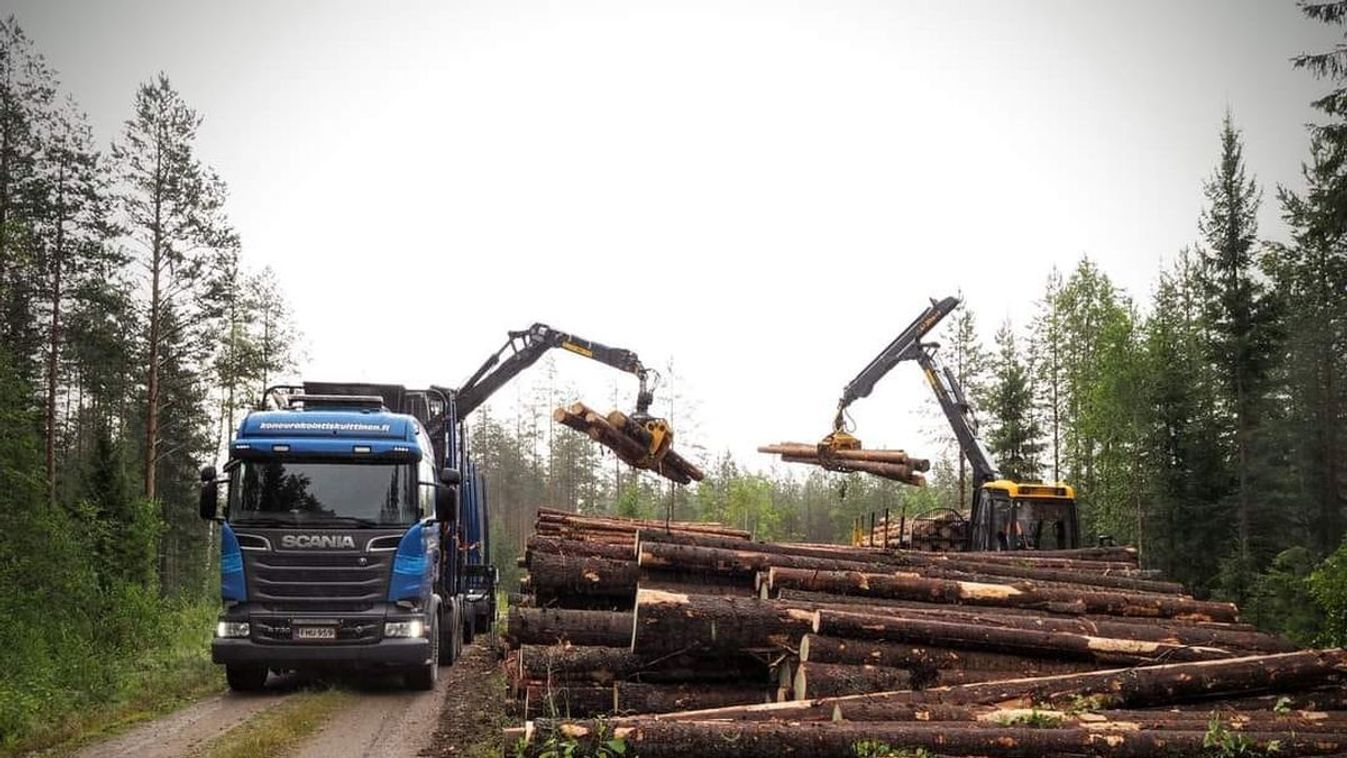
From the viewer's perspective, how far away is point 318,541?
11461mm

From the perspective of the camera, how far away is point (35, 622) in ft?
48.4

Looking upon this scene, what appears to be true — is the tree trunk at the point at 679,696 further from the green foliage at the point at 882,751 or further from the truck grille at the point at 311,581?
the truck grille at the point at 311,581

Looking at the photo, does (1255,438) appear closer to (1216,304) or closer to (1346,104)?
(1216,304)

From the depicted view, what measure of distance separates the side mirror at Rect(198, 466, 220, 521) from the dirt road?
234 cm

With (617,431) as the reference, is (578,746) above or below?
below

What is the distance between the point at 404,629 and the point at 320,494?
200cm

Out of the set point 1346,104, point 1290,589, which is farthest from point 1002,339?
point 1346,104

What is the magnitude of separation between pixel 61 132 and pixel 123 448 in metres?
Result: 10.5

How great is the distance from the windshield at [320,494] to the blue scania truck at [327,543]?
0.5 inches

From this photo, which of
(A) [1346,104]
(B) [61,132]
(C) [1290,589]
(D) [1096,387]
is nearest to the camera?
(A) [1346,104]

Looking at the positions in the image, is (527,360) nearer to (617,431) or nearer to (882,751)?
(617,431)

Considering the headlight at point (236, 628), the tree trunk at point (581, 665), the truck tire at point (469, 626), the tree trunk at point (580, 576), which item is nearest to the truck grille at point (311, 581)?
the headlight at point (236, 628)

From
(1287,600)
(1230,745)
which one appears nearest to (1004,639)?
(1230,745)

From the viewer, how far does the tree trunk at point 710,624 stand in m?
7.15
